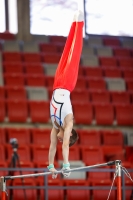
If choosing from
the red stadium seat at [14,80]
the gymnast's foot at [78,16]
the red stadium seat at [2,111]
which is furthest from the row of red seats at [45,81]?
the gymnast's foot at [78,16]

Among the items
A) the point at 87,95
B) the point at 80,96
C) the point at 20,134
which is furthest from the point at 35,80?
the point at 20,134

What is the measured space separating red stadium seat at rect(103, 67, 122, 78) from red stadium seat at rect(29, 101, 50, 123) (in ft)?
6.24

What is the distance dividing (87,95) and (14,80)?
50.0 inches

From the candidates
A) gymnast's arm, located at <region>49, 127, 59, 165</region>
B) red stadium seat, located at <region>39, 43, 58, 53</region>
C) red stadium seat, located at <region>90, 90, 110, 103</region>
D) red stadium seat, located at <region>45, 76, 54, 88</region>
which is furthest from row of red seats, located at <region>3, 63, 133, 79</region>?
gymnast's arm, located at <region>49, 127, 59, 165</region>

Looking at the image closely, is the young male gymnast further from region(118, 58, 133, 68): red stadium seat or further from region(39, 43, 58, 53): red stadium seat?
region(39, 43, 58, 53): red stadium seat

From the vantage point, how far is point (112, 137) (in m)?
9.92

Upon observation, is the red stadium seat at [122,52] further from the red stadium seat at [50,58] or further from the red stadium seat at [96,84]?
the red stadium seat at [96,84]

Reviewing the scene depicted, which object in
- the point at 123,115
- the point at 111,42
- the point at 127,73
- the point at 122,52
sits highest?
the point at 111,42

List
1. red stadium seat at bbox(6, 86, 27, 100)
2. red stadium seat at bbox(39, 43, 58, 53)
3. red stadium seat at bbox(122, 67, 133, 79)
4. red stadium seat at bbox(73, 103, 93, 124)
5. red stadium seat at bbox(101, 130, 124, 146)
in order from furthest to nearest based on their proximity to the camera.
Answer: red stadium seat at bbox(39, 43, 58, 53)
red stadium seat at bbox(122, 67, 133, 79)
red stadium seat at bbox(6, 86, 27, 100)
red stadium seat at bbox(73, 103, 93, 124)
red stadium seat at bbox(101, 130, 124, 146)

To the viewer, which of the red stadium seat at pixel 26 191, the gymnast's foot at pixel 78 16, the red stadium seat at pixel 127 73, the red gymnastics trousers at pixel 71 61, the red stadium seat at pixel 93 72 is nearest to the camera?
the red gymnastics trousers at pixel 71 61

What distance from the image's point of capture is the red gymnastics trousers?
237 inches

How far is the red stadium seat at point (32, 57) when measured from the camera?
11.6m

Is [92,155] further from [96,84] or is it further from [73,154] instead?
[96,84]

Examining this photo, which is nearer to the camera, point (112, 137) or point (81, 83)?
point (112, 137)
